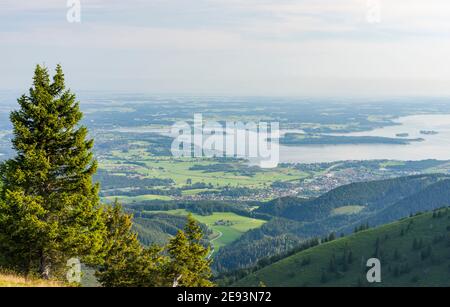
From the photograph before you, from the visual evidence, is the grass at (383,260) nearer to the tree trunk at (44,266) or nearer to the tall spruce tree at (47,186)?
the tall spruce tree at (47,186)

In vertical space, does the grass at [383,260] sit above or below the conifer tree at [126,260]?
below

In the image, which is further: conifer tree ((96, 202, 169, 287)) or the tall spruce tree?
conifer tree ((96, 202, 169, 287))

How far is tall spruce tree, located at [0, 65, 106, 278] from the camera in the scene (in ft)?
106

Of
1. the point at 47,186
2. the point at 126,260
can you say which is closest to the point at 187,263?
the point at 126,260

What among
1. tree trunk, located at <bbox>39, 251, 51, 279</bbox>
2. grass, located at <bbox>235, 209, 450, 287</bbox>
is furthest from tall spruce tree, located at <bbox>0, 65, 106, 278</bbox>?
grass, located at <bbox>235, 209, 450, 287</bbox>

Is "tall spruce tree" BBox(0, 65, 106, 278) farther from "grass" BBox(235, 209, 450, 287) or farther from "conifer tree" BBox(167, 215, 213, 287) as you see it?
"grass" BBox(235, 209, 450, 287)

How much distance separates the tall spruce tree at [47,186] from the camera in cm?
3241

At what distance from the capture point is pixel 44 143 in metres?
33.6

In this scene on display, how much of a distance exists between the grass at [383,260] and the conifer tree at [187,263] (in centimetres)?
9621

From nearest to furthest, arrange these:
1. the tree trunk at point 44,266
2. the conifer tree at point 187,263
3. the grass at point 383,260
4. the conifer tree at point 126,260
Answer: the tree trunk at point 44,266 < the conifer tree at point 187,263 < the conifer tree at point 126,260 < the grass at point 383,260

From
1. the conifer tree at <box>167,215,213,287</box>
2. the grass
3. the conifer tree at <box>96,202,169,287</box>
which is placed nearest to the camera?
the conifer tree at <box>167,215,213,287</box>

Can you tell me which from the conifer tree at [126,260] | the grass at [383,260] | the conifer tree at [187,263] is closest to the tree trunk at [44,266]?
the conifer tree at [126,260]

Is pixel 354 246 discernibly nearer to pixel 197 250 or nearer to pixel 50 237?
pixel 197 250

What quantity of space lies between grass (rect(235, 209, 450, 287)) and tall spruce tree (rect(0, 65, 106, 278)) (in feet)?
347
